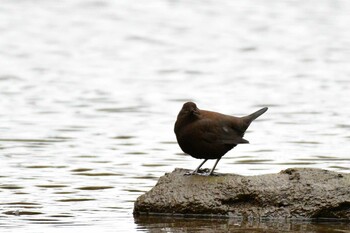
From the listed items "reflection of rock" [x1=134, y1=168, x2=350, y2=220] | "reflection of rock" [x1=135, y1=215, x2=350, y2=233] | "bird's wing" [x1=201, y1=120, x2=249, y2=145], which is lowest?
"reflection of rock" [x1=135, y1=215, x2=350, y2=233]

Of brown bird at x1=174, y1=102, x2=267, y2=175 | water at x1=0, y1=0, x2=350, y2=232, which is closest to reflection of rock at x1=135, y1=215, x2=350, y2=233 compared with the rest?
water at x1=0, y1=0, x2=350, y2=232

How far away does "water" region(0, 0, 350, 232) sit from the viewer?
37.1 ft

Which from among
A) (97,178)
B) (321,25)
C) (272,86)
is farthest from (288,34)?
(97,178)

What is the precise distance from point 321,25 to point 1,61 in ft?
33.2

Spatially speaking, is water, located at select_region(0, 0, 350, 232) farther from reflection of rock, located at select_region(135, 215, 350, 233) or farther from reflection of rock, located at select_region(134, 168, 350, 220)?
reflection of rock, located at select_region(134, 168, 350, 220)

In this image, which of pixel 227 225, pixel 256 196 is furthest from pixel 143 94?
pixel 227 225

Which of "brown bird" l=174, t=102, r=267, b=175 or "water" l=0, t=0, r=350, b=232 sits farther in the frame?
"water" l=0, t=0, r=350, b=232

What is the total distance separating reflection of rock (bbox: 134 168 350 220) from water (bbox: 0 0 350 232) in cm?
19

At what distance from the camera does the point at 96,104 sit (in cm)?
1839

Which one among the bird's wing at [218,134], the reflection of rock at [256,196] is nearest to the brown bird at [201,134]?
the bird's wing at [218,134]

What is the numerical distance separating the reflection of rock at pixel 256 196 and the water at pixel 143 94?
19 cm

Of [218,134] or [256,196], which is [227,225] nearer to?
[256,196]

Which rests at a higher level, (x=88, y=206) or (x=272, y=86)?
(x=88, y=206)

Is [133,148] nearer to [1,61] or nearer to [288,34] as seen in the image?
[1,61]
